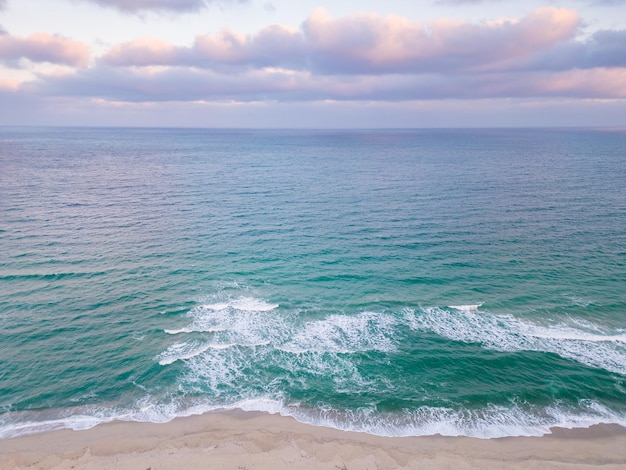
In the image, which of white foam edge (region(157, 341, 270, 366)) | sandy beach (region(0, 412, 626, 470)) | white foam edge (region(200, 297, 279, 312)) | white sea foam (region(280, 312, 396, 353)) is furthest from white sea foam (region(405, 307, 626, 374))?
white foam edge (region(157, 341, 270, 366))

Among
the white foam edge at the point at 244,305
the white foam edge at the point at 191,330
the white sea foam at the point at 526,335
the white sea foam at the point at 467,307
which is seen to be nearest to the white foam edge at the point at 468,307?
the white sea foam at the point at 467,307

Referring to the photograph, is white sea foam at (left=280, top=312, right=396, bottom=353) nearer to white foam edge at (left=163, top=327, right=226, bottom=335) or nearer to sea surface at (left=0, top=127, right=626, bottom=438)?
sea surface at (left=0, top=127, right=626, bottom=438)

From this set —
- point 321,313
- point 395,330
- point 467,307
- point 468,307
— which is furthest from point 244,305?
point 468,307

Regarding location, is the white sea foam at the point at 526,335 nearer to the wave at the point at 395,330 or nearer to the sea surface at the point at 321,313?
the wave at the point at 395,330

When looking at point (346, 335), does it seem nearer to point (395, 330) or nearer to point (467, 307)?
point (395, 330)

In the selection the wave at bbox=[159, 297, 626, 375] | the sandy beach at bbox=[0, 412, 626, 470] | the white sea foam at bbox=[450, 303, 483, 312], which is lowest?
the sandy beach at bbox=[0, 412, 626, 470]

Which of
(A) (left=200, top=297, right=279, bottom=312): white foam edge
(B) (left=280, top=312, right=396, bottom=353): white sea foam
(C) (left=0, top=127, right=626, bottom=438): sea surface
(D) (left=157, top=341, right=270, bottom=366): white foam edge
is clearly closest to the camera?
(C) (left=0, top=127, right=626, bottom=438): sea surface

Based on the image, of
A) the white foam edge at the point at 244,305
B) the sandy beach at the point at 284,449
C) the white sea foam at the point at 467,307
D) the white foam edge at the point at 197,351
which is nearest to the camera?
the sandy beach at the point at 284,449
